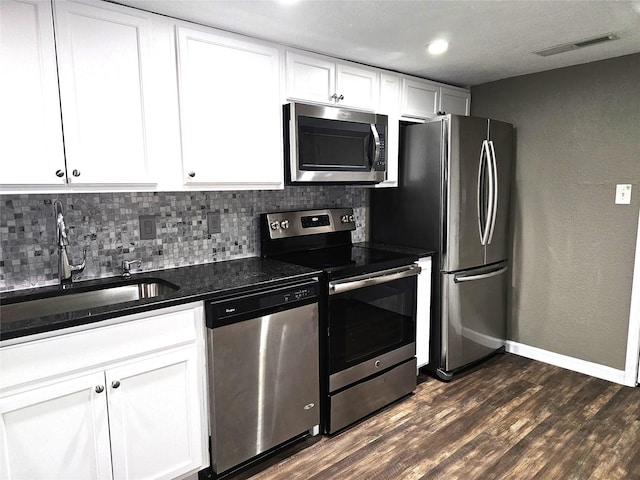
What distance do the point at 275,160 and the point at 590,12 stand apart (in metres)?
1.71

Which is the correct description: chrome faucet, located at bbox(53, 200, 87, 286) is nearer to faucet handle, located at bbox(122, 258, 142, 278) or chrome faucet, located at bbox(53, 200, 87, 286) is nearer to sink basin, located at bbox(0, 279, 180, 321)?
sink basin, located at bbox(0, 279, 180, 321)

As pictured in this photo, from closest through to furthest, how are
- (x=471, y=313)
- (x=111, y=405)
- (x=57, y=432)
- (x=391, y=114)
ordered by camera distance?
1. (x=57, y=432)
2. (x=111, y=405)
3. (x=391, y=114)
4. (x=471, y=313)

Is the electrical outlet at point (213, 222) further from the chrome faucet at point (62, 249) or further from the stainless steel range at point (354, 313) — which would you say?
the chrome faucet at point (62, 249)

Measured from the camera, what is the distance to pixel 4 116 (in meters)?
1.55

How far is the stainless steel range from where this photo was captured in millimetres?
2297

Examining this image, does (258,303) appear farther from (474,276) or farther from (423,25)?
(474,276)

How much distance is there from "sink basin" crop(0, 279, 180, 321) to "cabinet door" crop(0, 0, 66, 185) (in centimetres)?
57

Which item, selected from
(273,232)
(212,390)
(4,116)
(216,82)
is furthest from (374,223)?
(4,116)

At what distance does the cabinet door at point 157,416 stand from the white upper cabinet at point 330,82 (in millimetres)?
1551

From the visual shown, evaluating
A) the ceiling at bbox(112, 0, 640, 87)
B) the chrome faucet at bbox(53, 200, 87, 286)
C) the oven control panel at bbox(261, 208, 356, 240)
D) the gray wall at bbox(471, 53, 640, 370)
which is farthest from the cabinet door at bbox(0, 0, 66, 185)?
the gray wall at bbox(471, 53, 640, 370)

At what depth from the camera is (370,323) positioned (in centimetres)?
249

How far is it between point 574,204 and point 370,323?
5.91ft

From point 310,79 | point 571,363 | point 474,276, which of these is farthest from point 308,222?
→ point 571,363

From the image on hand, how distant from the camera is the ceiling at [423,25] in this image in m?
1.87
